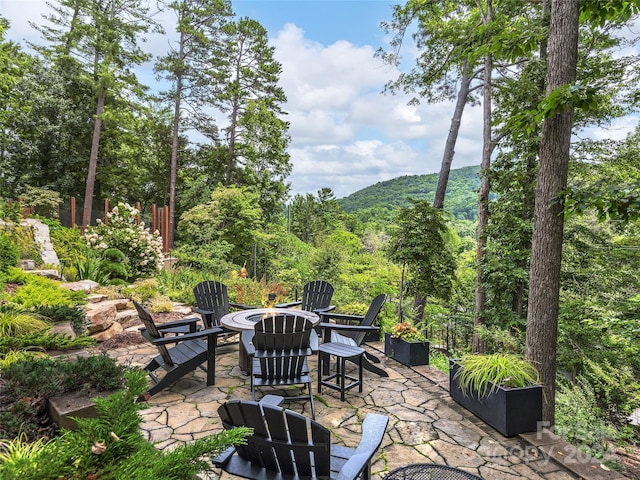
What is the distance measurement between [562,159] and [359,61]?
6.31 meters

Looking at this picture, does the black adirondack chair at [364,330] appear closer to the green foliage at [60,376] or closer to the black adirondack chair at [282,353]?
the black adirondack chair at [282,353]

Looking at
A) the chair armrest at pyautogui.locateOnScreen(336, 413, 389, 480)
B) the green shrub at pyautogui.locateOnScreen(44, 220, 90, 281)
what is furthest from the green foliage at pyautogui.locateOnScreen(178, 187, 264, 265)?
the chair armrest at pyautogui.locateOnScreen(336, 413, 389, 480)

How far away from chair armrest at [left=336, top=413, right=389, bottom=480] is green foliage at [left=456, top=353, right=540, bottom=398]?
61.1 inches

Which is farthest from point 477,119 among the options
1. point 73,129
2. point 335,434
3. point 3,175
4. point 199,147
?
point 3,175

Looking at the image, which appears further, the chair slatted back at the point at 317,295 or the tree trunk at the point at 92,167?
the tree trunk at the point at 92,167

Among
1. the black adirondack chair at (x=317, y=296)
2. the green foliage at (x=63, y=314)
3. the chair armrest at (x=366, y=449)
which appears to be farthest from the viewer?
the black adirondack chair at (x=317, y=296)

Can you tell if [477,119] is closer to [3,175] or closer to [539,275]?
[539,275]

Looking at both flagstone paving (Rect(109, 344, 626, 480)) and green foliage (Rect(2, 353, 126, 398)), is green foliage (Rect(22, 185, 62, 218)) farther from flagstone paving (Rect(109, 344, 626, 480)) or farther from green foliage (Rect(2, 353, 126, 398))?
green foliage (Rect(2, 353, 126, 398))

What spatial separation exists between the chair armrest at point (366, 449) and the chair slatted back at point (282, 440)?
9 centimetres

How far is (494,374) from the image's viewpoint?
3062mm

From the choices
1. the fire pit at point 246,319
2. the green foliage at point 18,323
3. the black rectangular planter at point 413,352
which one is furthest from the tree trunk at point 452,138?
the green foliage at point 18,323

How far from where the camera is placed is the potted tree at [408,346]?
4.48 metres

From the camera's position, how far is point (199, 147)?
16.7 m

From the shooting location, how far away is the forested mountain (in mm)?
15266
